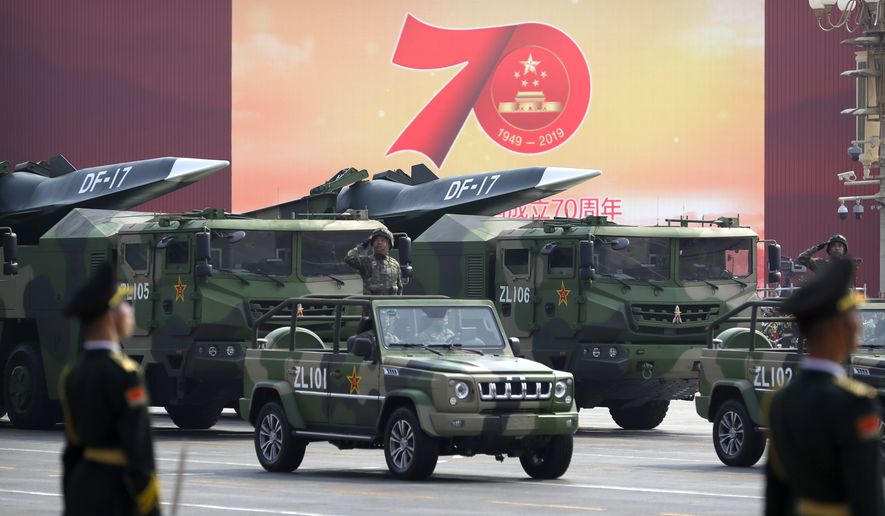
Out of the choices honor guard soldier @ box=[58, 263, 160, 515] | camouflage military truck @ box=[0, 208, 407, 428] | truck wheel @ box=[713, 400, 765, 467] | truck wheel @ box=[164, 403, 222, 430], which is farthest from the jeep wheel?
honor guard soldier @ box=[58, 263, 160, 515]

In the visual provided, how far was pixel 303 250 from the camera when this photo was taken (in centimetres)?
2364

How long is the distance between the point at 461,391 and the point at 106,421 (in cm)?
953

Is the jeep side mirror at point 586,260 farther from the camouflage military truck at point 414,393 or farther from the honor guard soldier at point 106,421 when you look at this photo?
the honor guard soldier at point 106,421

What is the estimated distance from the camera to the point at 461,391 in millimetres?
16469

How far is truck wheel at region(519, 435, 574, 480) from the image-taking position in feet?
55.9

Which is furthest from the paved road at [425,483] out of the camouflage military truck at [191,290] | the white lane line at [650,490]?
the camouflage military truck at [191,290]

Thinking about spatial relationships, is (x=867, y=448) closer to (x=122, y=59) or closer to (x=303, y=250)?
(x=303, y=250)

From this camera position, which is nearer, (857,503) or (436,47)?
(857,503)

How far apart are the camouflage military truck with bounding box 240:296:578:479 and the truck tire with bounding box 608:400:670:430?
7.89m

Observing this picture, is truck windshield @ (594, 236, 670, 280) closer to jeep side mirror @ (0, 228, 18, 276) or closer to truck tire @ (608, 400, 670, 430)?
truck tire @ (608, 400, 670, 430)

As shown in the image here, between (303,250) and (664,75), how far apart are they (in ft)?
98.1

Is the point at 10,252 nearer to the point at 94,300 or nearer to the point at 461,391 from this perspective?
the point at 461,391

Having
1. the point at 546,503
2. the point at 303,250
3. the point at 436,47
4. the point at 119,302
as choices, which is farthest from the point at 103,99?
the point at 119,302

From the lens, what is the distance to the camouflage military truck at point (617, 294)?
24.1 m
